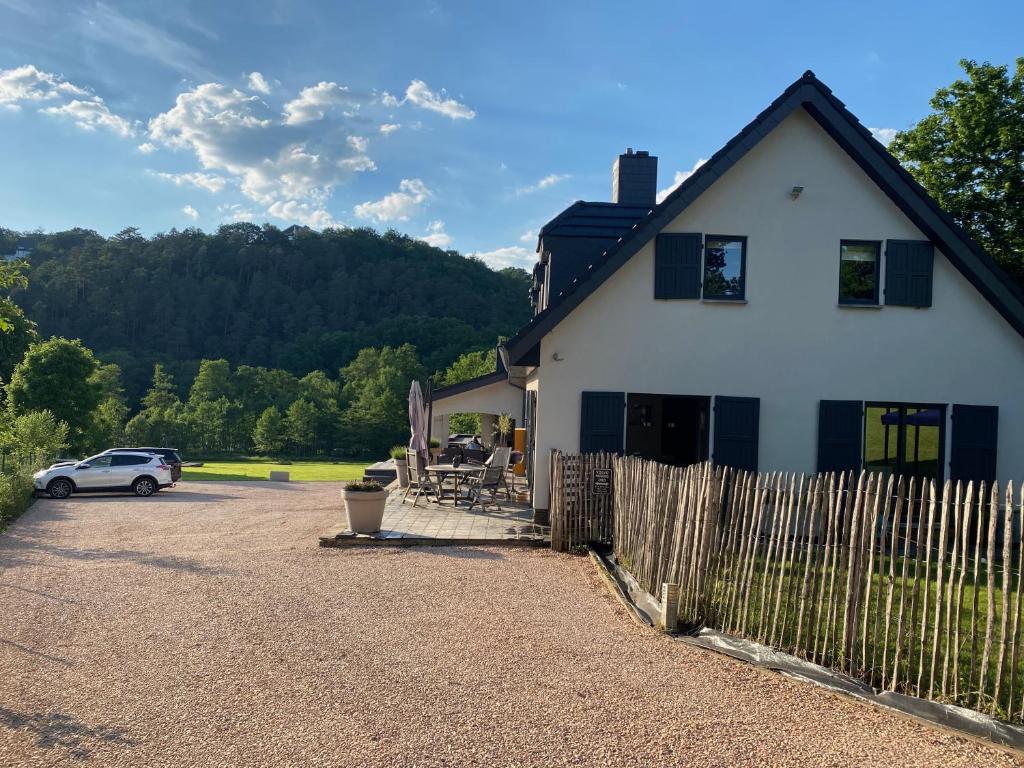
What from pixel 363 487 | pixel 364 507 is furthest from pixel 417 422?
pixel 364 507

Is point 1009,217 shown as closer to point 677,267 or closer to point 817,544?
point 677,267

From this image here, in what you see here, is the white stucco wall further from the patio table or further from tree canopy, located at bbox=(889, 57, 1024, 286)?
tree canopy, located at bbox=(889, 57, 1024, 286)

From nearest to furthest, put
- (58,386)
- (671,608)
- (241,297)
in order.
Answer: (671,608) < (58,386) < (241,297)

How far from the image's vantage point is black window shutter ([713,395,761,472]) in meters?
11.8

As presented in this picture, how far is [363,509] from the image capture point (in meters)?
10.9

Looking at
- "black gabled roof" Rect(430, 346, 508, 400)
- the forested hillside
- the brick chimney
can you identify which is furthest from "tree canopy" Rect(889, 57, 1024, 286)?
the forested hillside

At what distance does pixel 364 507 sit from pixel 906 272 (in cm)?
952

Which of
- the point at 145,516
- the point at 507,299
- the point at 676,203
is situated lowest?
the point at 145,516

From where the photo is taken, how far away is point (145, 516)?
15508 mm

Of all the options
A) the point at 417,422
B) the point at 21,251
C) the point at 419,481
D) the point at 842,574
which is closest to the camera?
the point at 842,574

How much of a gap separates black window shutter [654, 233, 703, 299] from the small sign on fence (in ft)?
11.0

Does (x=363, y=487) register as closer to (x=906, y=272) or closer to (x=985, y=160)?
(x=906, y=272)

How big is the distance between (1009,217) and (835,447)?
12248 mm

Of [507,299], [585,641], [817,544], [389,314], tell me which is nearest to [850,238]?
[817,544]
